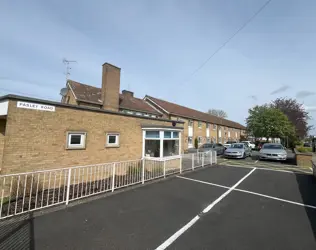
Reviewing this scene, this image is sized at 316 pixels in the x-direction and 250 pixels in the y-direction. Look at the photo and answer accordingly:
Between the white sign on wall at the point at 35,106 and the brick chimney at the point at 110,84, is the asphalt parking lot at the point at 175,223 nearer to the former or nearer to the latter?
the white sign on wall at the point at 35,106

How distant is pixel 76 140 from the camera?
7.47 m

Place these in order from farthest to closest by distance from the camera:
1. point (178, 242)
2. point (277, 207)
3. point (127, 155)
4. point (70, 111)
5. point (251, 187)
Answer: point (127, 155)
point (70, 111)
point (251, 187)
point (277, 207)
point (178, 242)

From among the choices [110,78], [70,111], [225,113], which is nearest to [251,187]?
[70,111]

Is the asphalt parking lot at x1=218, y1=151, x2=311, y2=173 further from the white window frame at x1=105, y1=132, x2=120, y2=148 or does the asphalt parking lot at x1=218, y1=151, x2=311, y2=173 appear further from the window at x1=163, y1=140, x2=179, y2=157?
the white window frame at x1=105, y1=132, x2=120, y2=148

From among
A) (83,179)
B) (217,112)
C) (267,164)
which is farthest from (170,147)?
(217,112)

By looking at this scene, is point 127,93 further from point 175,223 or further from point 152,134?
point 175,223

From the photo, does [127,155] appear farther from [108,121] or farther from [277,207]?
[277,207]

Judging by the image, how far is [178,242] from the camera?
306cm

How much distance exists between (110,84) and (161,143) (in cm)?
792

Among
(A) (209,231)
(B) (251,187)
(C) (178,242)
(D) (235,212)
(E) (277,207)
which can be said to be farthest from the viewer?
(B) (251,187)

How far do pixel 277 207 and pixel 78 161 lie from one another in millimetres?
7421

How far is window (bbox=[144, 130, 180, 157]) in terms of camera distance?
1041cm

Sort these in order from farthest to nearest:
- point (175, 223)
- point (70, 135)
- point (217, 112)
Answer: point (217, 112), point (70, 135), point (175, 223)

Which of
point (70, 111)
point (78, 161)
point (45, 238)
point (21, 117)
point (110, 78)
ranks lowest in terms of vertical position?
point (45, 238)
